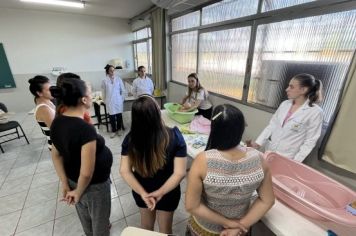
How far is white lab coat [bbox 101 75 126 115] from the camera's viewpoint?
11.3 ft

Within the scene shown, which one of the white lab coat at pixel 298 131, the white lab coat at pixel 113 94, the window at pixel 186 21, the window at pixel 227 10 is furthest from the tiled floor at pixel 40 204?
the window at pixel 186 21

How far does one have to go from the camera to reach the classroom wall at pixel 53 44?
195 inches

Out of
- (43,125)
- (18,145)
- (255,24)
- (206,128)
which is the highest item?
(255,24)

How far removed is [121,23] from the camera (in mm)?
6109

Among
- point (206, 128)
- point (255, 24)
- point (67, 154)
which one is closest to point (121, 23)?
point (255, 24)

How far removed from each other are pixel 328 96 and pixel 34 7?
257 inches

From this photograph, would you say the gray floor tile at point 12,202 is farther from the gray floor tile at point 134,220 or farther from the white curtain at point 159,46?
the white curtain at point 159,46

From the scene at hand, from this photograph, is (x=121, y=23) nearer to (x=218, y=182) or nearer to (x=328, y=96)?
(x=328, y=96)

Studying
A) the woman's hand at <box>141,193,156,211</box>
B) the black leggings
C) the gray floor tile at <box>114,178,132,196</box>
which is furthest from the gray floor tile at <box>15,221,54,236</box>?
the black leggings

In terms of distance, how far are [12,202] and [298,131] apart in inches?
123

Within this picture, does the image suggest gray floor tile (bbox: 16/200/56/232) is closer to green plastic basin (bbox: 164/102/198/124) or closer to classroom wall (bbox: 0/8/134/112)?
green plastic basin (bbox: 164/102/198/124)

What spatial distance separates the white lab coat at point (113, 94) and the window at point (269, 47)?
5.08 ft

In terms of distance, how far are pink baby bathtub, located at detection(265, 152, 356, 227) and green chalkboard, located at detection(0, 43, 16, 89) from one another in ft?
22.1

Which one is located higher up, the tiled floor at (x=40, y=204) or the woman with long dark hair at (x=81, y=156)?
the woman with long dark hair at (x=81, y=156)
